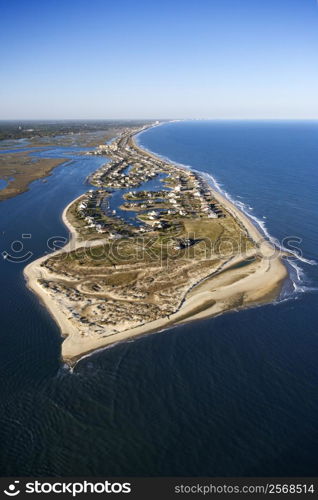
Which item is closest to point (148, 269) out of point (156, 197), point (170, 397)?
point (170, 397)

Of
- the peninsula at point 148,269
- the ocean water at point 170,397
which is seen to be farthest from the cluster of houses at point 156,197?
the ocean water at point 170,397

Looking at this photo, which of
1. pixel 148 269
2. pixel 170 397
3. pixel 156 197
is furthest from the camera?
pixel 156 197

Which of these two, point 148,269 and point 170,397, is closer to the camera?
point 170,397

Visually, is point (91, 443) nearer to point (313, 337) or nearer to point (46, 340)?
point (46, 340)

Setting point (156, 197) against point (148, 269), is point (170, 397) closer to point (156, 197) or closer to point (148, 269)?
point (148, 269)

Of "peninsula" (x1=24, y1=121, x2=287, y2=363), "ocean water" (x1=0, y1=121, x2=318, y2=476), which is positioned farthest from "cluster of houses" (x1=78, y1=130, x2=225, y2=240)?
"ocean water" (x1=0, y1=121, x2=318, y2=476)

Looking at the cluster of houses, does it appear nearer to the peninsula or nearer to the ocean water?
the peninsula
